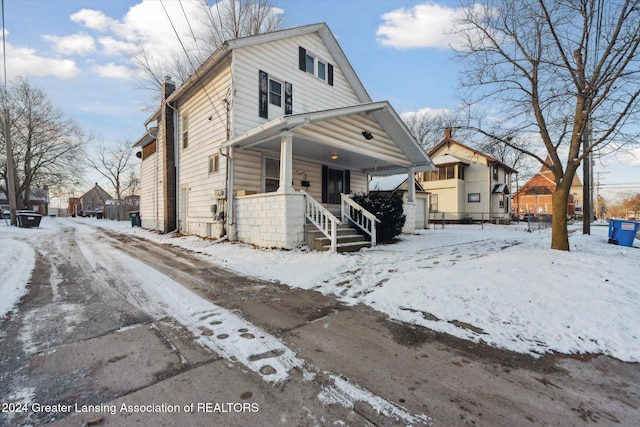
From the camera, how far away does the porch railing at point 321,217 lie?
708 cm

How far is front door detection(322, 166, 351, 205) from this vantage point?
12.1 m

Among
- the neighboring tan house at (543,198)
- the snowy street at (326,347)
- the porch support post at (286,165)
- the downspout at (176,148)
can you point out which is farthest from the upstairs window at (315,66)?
the neighboring tan house at (543,198)

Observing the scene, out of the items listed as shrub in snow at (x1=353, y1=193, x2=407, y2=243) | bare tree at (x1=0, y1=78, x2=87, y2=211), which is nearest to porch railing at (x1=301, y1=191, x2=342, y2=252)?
shrub in snow at (x1=353, y1=193, x2=407, y2=243)

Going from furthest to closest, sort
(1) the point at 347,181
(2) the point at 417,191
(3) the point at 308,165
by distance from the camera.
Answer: (2) the point at 417,191
(1) the point at 347,181
(3) the point at 308,165

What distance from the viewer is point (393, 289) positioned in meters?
4.22

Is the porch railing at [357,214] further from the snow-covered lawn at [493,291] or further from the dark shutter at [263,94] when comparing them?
the dark shutter at [263,94]

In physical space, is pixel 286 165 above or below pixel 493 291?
above

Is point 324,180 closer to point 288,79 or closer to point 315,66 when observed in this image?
point 288,79

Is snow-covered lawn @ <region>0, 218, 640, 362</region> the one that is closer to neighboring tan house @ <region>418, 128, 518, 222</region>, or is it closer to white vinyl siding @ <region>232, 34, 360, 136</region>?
white vinyl siding @ <region>232, 34, 360, 136</region>

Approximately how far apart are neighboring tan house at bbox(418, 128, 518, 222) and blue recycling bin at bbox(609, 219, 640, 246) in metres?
15.2

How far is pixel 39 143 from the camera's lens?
2430 cm

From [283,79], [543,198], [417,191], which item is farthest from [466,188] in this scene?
[543,198]

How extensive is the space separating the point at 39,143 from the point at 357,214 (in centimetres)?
3018

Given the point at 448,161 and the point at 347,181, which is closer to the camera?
the point at 347,181
